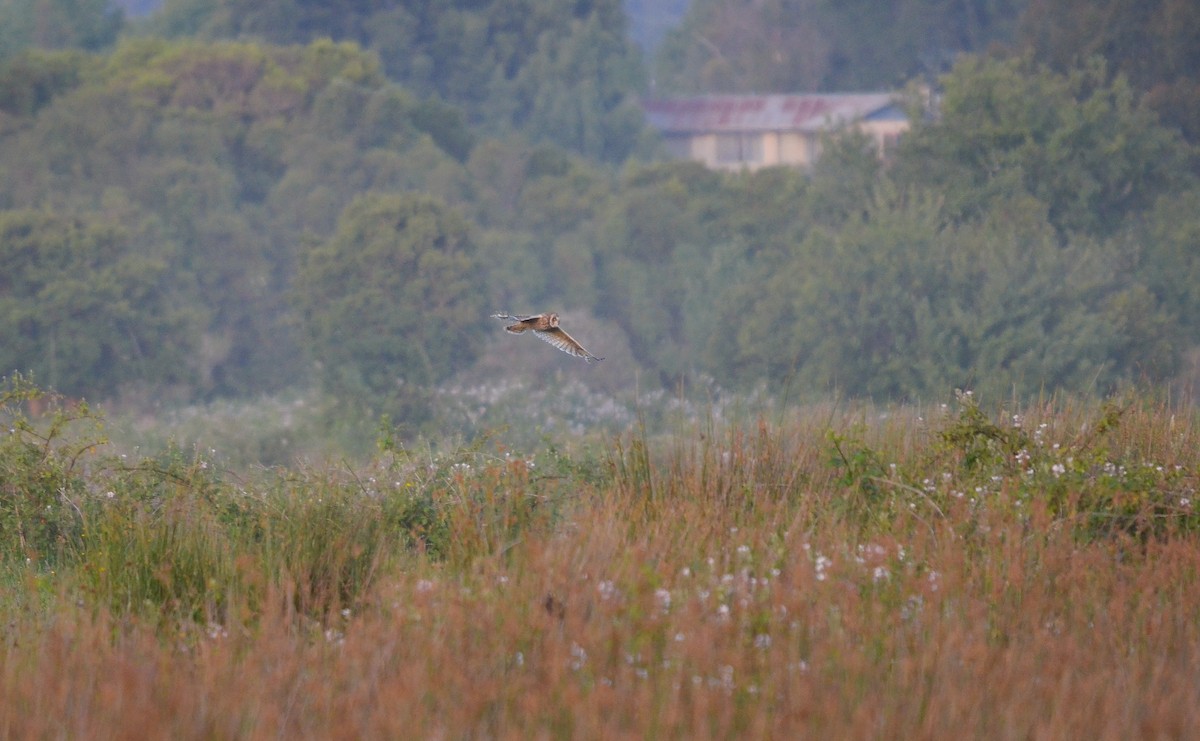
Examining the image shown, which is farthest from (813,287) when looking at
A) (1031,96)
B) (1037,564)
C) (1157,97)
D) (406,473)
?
(1037,564)

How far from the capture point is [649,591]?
482cm

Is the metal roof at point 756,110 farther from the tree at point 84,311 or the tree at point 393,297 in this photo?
the tree at point 84,311

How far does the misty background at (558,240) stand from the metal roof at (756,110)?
49.6 ft

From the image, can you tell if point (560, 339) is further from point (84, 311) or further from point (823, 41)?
point (823, 41)

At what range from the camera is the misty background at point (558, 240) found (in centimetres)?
2442

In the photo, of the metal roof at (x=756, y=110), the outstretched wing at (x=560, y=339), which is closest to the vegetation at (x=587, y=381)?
the outstretched wing at (x=560, y=339)

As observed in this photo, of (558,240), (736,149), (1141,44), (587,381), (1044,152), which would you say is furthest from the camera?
(736,149)

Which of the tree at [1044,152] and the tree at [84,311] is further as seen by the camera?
the tree at [1044,152]

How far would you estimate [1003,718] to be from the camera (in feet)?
13.6

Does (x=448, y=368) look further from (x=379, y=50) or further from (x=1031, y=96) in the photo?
(x=379, y=50)

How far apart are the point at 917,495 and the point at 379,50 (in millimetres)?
40311

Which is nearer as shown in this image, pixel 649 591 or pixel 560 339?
pixel 649 591

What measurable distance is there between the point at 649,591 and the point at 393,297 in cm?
2079

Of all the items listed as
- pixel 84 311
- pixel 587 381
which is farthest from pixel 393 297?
pixel 84 311
